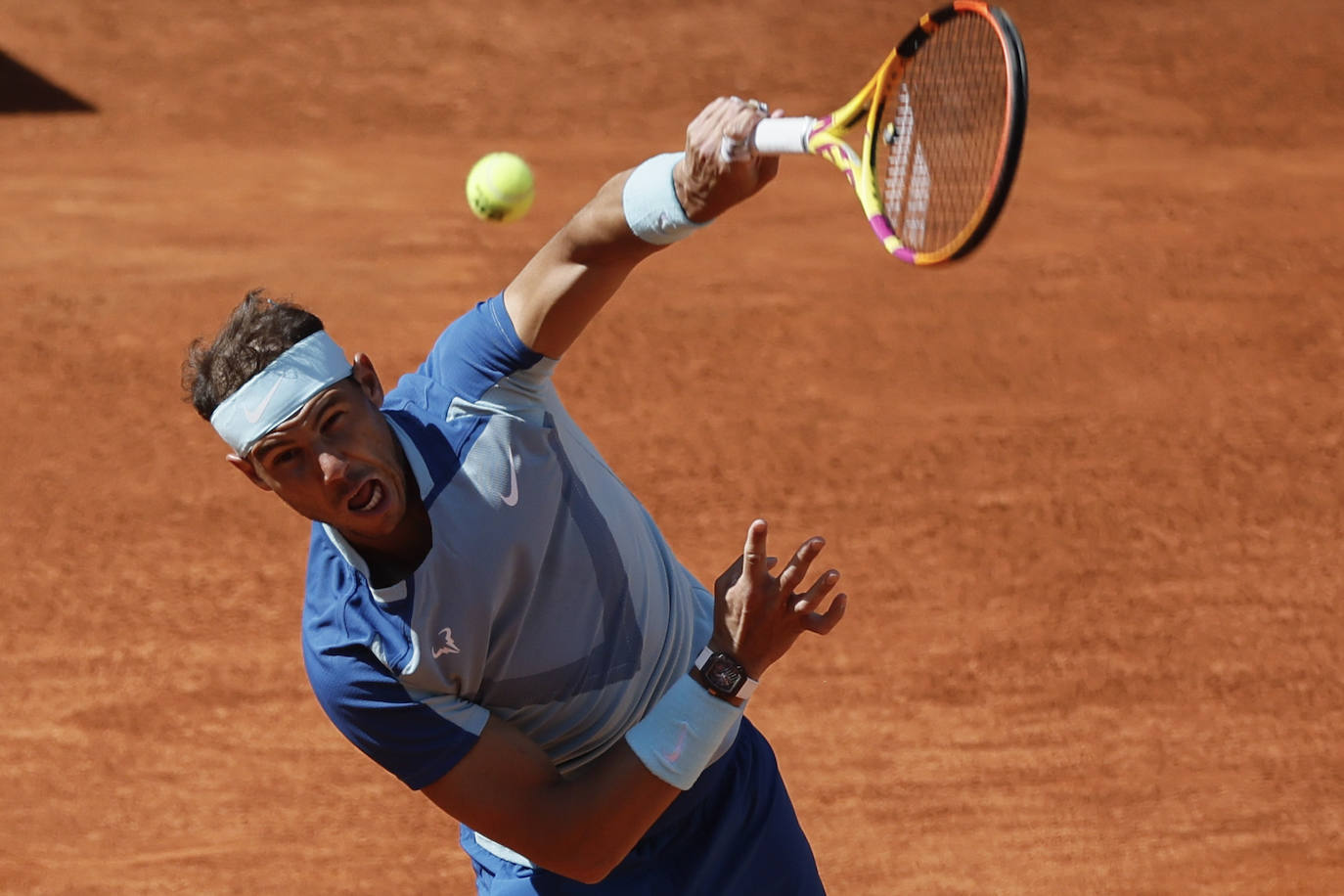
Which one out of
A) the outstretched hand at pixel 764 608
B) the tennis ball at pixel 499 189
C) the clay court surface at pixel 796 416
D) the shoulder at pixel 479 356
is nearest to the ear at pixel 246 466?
the shoulder at pixel 479 356

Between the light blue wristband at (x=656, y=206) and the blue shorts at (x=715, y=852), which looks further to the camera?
the blue shorts at (x=715, y=852)

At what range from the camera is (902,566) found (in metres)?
5.99

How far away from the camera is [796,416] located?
6.80 meters

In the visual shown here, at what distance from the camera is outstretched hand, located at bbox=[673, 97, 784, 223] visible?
2.83 meters

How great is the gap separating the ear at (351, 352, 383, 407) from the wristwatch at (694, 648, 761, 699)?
2.79ft

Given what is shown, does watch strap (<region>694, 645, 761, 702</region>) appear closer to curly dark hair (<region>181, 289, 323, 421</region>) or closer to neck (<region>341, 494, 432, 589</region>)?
neck (<region>341, 494, 432, 589</region>)

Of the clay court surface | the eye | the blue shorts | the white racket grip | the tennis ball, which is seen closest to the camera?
the white racket grip

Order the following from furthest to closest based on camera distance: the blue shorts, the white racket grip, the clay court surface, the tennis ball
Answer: the tennis ball → the clay court surface → the blue shorts → the white racket grip

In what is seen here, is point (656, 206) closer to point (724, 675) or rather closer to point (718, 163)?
point (718, 163)

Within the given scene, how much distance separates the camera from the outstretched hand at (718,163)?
9.28 ft

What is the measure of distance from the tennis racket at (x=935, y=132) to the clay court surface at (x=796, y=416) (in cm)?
219

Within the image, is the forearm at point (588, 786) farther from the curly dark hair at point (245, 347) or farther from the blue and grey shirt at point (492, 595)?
the curly dark hair at point (245, 347)

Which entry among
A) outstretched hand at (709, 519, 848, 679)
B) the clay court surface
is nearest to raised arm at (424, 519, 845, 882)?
outstretched hand at (709, 519, 848, 679)

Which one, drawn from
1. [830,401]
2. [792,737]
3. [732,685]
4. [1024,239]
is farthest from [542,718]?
[1024,239]
